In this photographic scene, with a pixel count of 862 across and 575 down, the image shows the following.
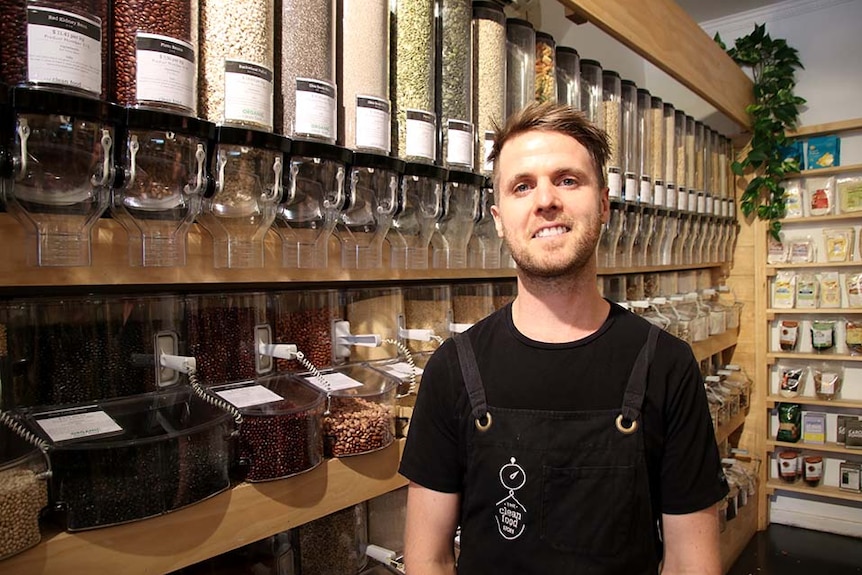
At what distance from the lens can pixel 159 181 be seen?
863 mm

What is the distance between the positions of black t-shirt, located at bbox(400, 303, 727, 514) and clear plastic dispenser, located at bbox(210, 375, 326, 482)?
19 centimetres

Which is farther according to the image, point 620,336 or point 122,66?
point 620,336

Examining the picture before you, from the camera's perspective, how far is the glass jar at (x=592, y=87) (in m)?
2.06

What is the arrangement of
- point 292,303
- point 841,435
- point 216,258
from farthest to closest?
point 841,435 < point 292,303 < point 216,258

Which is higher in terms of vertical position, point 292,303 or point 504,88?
point 504,88

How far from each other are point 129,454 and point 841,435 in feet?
12.9

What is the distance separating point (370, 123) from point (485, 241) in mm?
580

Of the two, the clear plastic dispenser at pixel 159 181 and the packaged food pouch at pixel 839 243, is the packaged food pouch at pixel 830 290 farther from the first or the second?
the clear plastic dispenser at pixel 159 181

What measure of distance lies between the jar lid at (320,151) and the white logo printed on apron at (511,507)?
0.62m

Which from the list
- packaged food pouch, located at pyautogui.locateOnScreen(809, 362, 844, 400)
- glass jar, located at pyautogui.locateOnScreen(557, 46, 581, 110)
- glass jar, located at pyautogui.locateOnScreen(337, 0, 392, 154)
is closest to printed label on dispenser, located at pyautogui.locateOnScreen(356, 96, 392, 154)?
glass jar, located at pyautogui.locateOnScreen(337, 0, 392, 154)

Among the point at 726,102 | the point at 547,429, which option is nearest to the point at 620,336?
the point at 547,429

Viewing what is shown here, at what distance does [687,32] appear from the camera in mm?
2357

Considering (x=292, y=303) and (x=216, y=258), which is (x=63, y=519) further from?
(x=292, y=303)

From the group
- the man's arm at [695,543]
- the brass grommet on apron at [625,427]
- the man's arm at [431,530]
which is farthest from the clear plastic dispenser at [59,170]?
the man's arm at [695,543]
